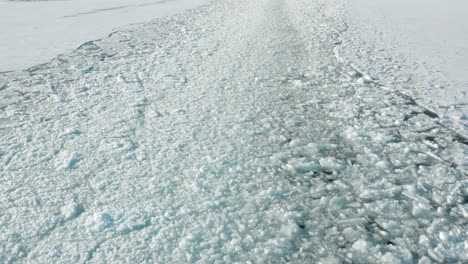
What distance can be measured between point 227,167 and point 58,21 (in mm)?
8183

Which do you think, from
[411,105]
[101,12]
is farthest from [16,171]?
[101,12]

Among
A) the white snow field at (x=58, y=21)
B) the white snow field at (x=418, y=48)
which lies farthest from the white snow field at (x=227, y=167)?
the white snow field at (x=58, y=21)

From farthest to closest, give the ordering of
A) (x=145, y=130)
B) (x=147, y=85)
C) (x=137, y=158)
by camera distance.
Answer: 1. (x=147, y=85)
2. (x=145, y=130)
3. (x=137, y=158)

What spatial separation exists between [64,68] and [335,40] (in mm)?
4545

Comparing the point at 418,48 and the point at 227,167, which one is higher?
the point at 227,167

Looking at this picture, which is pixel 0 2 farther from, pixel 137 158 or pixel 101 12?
pixel 137 158

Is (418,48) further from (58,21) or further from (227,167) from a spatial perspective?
(58,21)

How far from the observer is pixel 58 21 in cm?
897

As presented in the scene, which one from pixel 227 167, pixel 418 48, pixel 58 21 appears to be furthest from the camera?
pixel 58 21

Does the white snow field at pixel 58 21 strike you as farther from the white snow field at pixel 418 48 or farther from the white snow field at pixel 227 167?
the white snow field at pixel 418 48

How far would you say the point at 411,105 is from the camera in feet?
12.3

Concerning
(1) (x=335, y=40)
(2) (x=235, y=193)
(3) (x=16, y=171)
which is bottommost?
(1) (x=335, y=40)

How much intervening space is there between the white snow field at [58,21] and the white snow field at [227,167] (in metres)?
1.31

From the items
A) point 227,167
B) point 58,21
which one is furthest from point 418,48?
point 58,21
